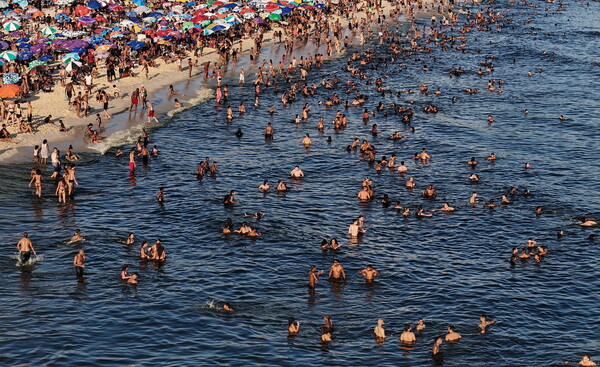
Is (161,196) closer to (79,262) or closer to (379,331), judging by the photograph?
(79,262)

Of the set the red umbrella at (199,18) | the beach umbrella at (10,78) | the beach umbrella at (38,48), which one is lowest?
the beach umbrella at (10,78)

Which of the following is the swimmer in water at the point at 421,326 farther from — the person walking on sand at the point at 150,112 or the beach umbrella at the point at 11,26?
the beach umbrella at the point at 11,26

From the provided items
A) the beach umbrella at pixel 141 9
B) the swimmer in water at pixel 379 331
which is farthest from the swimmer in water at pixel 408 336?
the beach umbrella at pixel 141 9

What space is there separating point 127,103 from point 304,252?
93.0 ft

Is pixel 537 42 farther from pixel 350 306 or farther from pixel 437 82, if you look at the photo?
pixel 350 306

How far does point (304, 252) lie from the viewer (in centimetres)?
4103

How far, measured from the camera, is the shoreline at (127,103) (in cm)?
5328

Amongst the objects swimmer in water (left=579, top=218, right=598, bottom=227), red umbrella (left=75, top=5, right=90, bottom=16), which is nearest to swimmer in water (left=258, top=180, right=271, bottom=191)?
swimmer in water (left=579, top=218, right=598, bottom=227)

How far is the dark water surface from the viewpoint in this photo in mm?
31906

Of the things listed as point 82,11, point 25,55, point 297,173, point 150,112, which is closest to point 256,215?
point 297,173

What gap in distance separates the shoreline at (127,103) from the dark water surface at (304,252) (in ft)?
6.53

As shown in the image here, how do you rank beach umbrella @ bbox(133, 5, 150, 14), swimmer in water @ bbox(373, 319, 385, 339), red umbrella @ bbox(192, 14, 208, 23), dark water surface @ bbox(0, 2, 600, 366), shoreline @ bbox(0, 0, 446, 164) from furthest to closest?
beach umbrella @ bbox(133, 5, 150, 14), red umbrella @ bbox(192, 14, 208, 23), shoreline @ bbox(0, 0, 446, 164), swimmer in water @ bbox(373, 319, 385, 339), dark water surface @ bbox(0, 2, 600, 366)

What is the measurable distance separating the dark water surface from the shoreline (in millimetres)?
1989

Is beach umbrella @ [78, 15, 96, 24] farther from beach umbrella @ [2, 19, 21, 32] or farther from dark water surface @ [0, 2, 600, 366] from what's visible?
dark water surface @ [0, 2, 600, 366]
